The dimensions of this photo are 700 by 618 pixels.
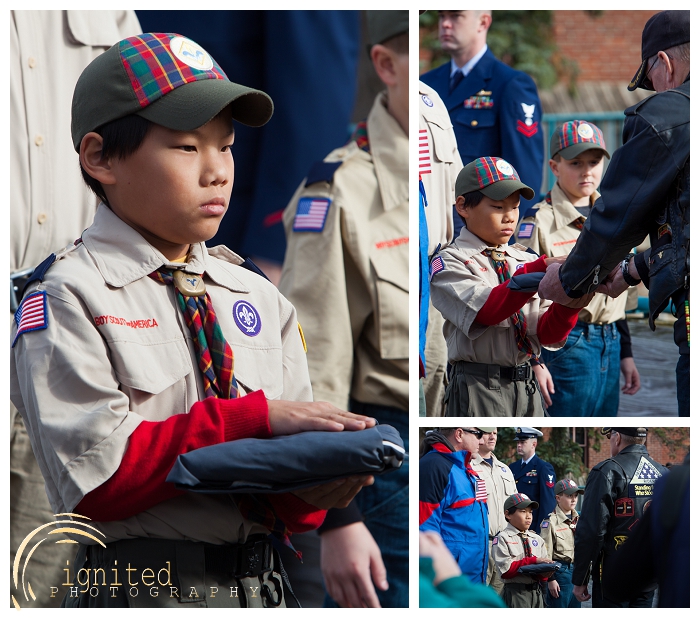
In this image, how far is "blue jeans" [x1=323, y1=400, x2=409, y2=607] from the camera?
103 inches

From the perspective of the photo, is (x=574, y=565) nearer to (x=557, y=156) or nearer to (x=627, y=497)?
(x=627, y=497)

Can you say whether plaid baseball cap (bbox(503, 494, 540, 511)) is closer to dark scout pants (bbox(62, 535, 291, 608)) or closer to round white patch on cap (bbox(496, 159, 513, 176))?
dark scout pants (bbox(62, 535, 291, 608))

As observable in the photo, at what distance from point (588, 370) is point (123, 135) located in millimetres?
1580

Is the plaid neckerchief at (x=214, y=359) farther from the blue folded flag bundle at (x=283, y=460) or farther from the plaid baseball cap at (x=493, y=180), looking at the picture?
the plaid baseball cap at (x=493, y=180)

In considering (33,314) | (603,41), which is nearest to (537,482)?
(33,314)

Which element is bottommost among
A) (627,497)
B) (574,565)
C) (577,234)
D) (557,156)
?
(574,565)

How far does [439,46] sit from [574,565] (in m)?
1.66

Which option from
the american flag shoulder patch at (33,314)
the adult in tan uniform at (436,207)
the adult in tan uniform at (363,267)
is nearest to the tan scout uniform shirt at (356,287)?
the adult in tan uniform at (363,267)

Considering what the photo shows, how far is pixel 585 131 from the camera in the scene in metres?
2.90

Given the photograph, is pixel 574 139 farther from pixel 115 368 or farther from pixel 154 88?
pixel 115 368

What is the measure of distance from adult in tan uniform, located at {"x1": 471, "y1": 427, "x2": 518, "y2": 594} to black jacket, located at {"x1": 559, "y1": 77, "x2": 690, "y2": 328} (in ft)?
2.04

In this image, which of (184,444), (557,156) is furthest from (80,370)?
(557,156)

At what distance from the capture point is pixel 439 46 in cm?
300

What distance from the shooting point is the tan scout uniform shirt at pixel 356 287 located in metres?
3.02
